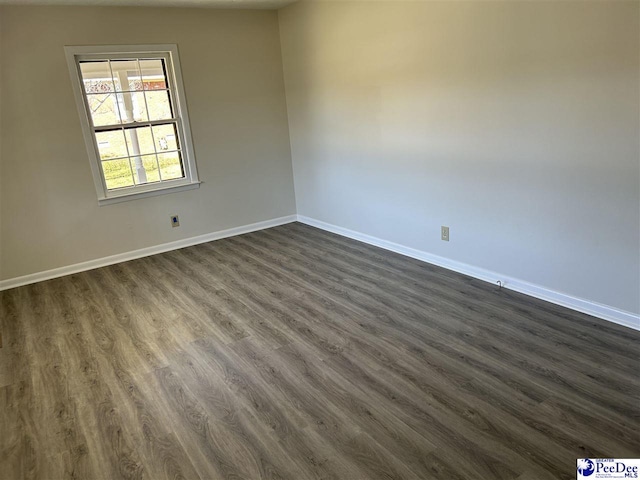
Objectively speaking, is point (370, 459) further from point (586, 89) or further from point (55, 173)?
point (55, 173)

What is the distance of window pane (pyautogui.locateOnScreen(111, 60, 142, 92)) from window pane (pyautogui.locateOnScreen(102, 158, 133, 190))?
0.72m

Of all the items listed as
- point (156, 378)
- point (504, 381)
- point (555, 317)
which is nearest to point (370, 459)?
point (504, 381)

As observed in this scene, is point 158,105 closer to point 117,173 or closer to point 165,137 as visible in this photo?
point 165,137

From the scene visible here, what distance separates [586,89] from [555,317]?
55.9 inches

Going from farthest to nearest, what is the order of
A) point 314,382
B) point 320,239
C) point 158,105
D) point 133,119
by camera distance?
point 320,239
point 158,105
point 133,119
point 314,382

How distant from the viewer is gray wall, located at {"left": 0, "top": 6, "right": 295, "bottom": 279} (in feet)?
12.9

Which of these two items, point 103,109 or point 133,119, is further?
point 133,119

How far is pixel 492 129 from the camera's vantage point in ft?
10.5

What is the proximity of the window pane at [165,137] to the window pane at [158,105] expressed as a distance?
102 mm

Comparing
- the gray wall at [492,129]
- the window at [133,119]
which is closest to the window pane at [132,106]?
the window at [133,119]

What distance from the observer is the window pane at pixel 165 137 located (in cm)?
468

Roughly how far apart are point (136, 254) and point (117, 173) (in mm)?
862

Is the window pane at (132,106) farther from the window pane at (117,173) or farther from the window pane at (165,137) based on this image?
the window pane at (117,173)

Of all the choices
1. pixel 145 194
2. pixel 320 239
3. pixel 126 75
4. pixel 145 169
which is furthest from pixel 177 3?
pixel 320 239
